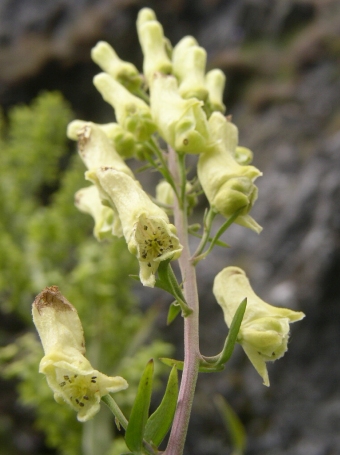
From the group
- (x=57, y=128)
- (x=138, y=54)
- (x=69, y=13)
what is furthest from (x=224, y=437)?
(x=69, y=13)

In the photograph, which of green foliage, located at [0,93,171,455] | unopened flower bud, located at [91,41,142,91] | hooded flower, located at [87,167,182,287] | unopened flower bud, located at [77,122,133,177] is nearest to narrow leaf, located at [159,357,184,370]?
hooded flower, located at [87,167,182,287]

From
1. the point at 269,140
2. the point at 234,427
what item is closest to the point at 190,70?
the point at 234,427

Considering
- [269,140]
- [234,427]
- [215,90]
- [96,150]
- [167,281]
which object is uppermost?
[269,140]

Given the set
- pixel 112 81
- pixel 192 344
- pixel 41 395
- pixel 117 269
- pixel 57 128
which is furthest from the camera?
pixel 57 128

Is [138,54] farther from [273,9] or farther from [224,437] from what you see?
[224,437]

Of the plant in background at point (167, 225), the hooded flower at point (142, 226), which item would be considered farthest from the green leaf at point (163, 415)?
the hooded flower at point (142, 226)

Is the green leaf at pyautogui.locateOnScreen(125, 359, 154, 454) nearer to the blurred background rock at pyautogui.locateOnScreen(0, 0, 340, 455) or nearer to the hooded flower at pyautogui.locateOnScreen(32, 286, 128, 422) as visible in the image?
the hooded flower at pyautogui.locateOnScreen(32, 286, 128, 422)

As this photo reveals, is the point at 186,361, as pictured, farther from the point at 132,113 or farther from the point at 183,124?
the point at 132,113
